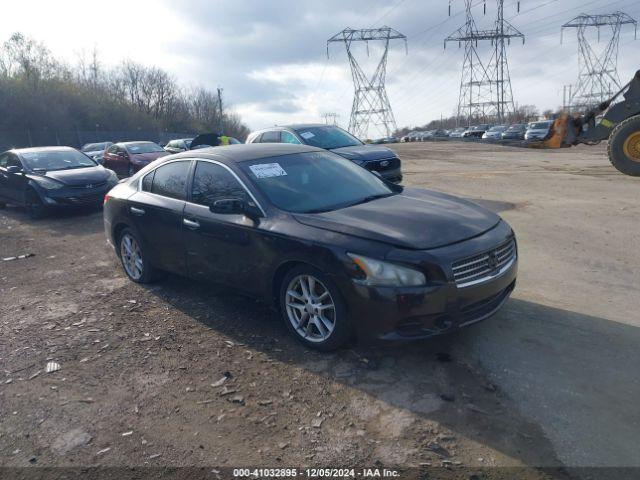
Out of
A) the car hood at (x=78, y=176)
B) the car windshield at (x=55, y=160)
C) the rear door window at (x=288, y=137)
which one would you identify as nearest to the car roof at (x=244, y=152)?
the rear door window at (x=288, y=137)

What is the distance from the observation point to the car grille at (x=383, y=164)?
9930mm

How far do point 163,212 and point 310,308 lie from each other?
86.3 inches

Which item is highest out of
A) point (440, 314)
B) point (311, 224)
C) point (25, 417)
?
point (311, 224)

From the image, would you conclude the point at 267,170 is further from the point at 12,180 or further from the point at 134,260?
the point at 12,180

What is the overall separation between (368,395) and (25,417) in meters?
2.33

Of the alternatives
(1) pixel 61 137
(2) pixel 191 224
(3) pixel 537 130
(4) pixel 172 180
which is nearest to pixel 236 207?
(2) pixel 191 224

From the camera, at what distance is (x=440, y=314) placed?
356cm

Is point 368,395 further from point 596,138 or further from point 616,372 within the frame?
point 596,138

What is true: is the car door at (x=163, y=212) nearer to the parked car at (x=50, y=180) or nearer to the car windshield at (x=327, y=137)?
the car windshield at (x=327, y=137)

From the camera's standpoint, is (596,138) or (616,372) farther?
(596,138)

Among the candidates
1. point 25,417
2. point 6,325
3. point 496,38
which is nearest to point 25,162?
point 6,325

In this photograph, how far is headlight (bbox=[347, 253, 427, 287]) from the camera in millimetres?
3535

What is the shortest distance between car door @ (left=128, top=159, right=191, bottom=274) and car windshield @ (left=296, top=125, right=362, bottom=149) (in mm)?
5072

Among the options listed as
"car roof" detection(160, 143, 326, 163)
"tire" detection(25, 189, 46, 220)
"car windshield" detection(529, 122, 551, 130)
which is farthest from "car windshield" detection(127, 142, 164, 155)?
"car windshield" detection(529, 122, 551, 130)
